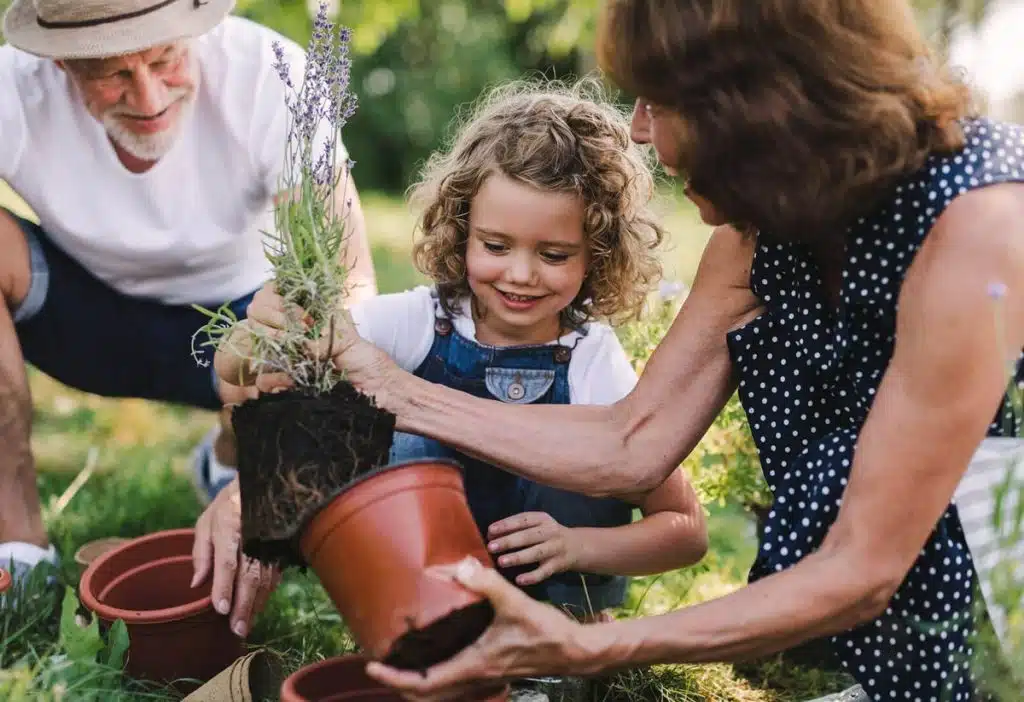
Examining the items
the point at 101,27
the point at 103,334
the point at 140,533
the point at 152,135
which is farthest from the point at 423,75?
the point at 101,27

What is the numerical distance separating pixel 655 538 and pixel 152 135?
1.69 m

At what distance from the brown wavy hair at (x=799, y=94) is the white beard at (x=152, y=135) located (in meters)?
1.53

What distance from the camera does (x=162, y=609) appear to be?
2445mm

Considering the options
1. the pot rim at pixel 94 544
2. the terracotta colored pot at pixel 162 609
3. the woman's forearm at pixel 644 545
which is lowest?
the pot rim at pixel 94 544

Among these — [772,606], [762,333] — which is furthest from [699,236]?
[772,606]

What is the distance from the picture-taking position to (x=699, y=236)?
7.60 meters

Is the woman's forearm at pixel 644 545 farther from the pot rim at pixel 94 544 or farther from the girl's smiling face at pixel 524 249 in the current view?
the pot rim at pixel 94 544

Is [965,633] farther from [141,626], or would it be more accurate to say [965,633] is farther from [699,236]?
[699,236]

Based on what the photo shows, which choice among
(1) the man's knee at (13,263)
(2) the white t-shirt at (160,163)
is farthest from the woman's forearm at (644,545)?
(1) the man's knee at (13,263)

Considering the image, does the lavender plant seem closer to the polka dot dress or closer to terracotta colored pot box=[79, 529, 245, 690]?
terracotta colored pot box=[79, 529, 245, 690]

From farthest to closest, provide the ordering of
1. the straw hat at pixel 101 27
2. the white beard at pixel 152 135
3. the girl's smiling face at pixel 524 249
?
the white beard at pixel 152 135 < the straw hat at pixel 101 27 < the girl's smiling face at pixel 524 249

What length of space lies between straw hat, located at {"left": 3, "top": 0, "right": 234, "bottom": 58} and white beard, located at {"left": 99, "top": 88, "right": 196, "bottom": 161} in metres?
0.22

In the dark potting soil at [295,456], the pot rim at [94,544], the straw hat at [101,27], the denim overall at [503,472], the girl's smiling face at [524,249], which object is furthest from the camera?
the pot rim at [94,544]

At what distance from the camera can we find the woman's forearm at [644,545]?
2344mm
